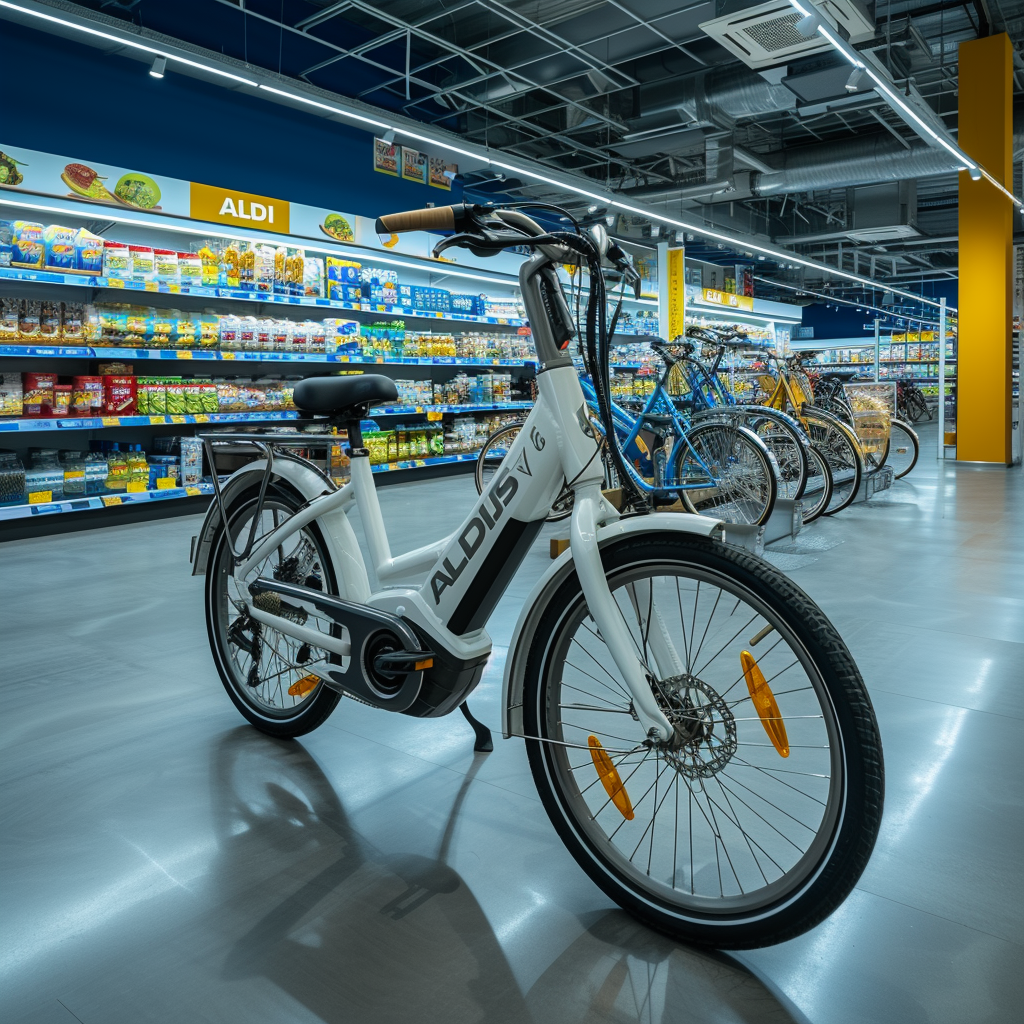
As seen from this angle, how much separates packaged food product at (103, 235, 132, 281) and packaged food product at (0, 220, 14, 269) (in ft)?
1.91

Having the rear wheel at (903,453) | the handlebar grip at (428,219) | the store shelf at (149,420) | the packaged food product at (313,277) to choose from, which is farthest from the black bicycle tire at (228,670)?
the rear wheel at (903,453)

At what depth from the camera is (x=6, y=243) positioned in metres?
5.27

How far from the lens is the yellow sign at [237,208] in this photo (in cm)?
704

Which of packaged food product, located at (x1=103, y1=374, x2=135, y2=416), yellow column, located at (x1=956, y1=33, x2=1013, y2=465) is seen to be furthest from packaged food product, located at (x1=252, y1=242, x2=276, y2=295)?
yellow column, located at (x1=956, y1=33, x2=1013, y2=465)

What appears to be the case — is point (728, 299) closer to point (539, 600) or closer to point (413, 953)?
point (539, 600)

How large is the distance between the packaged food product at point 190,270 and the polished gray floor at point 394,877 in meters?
4.15

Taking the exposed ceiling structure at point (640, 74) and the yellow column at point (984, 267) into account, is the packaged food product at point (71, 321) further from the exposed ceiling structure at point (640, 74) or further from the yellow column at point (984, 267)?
the yellow column at point (984, 267)

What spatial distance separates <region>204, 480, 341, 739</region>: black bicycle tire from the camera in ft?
6.91

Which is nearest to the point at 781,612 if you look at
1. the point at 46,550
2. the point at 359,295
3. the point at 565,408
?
the point at 565,408

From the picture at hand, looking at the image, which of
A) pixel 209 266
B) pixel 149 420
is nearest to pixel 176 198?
pixel 209 266

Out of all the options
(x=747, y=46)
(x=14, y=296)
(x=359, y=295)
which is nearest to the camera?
(x=14, y=296)

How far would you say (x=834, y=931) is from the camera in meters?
1.43

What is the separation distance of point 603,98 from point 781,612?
35.1 feet

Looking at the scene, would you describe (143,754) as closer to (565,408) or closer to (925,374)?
(565,408)
